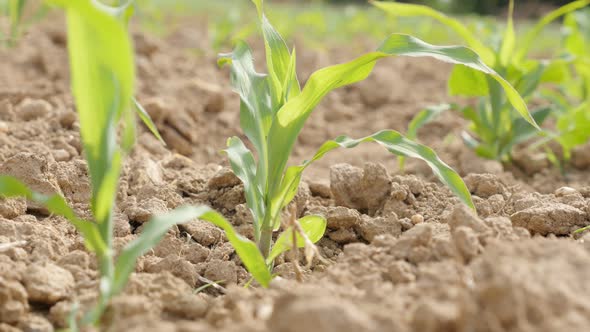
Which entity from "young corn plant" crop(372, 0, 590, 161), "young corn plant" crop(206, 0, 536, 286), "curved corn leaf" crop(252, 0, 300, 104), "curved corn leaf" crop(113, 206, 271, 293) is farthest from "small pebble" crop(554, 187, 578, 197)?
"curved corn leaf" crop(113, 206, 271, 293)

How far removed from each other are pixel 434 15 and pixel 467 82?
0.38 m

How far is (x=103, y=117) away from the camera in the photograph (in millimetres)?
1083

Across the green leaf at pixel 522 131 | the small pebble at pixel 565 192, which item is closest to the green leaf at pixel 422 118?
the green leaf at pixel 522 131

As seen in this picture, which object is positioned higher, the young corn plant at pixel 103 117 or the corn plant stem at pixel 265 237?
the young corn plant at pixel 103 117

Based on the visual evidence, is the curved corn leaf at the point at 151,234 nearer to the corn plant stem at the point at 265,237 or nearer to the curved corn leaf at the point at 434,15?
the corn plant stem at the point at 265,237

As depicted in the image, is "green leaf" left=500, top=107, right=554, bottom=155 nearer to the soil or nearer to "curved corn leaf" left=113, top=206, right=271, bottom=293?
the soil

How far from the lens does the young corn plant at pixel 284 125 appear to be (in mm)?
1470

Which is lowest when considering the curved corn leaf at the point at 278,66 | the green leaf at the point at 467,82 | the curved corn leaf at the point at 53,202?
the green leaf at the point at 467,82

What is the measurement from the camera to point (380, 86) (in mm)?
3896

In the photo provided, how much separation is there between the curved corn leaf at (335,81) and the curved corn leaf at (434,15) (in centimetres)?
40

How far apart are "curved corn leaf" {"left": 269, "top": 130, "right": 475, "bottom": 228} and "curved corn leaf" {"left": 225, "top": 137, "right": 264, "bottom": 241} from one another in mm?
35

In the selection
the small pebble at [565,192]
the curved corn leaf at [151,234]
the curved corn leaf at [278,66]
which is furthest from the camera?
the small pebble at [565,192]

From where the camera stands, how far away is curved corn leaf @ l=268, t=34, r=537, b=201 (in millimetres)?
1447

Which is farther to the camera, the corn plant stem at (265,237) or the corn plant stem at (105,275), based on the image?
the corn plant stem at (265,237)
